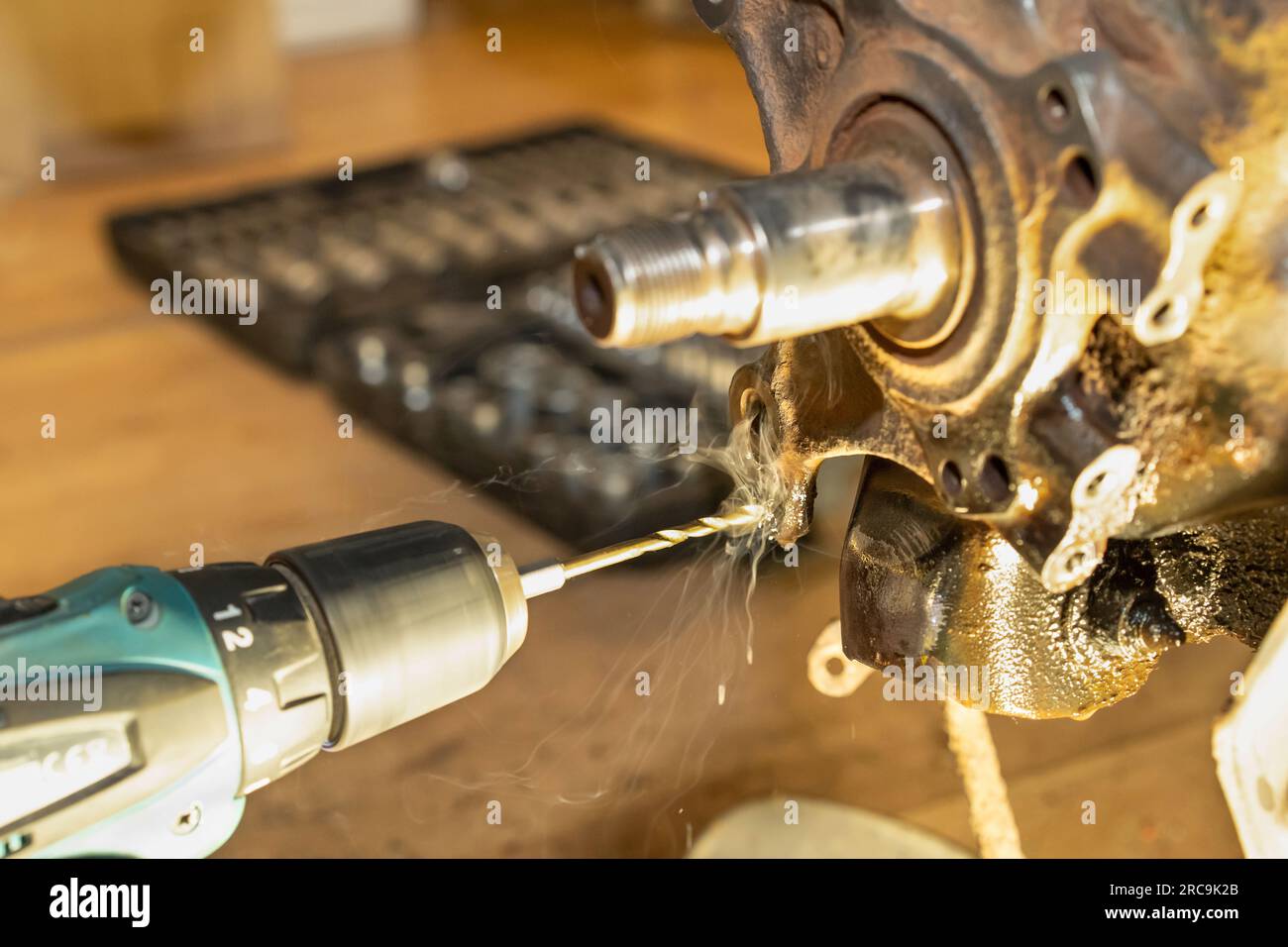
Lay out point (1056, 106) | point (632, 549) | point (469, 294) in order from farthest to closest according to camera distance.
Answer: point (469, 294) < point (632, 549) < point (1056, 106)

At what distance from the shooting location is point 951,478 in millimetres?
366

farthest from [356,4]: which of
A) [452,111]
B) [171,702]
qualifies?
[171,702]

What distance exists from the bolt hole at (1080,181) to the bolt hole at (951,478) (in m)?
0.07

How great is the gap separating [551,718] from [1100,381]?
0.87ft

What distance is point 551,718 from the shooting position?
1.80ft

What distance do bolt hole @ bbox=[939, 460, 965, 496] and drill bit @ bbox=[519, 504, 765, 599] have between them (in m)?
0.10

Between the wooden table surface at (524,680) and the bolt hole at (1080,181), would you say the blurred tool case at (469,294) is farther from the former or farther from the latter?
the bolt hole at (1080,181)

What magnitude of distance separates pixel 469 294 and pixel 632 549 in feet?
3.18

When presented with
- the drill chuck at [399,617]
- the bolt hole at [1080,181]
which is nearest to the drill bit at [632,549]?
the drill chuck at [399,617]

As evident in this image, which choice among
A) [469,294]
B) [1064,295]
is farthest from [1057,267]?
[469,294]

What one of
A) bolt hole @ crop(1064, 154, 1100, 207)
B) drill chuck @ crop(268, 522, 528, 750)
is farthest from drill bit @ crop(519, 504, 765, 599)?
bolt hole @ crop(1064, 154, 1100, 207)

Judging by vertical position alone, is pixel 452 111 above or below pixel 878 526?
above

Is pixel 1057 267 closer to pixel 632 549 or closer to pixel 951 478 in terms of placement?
pixel 951 478
